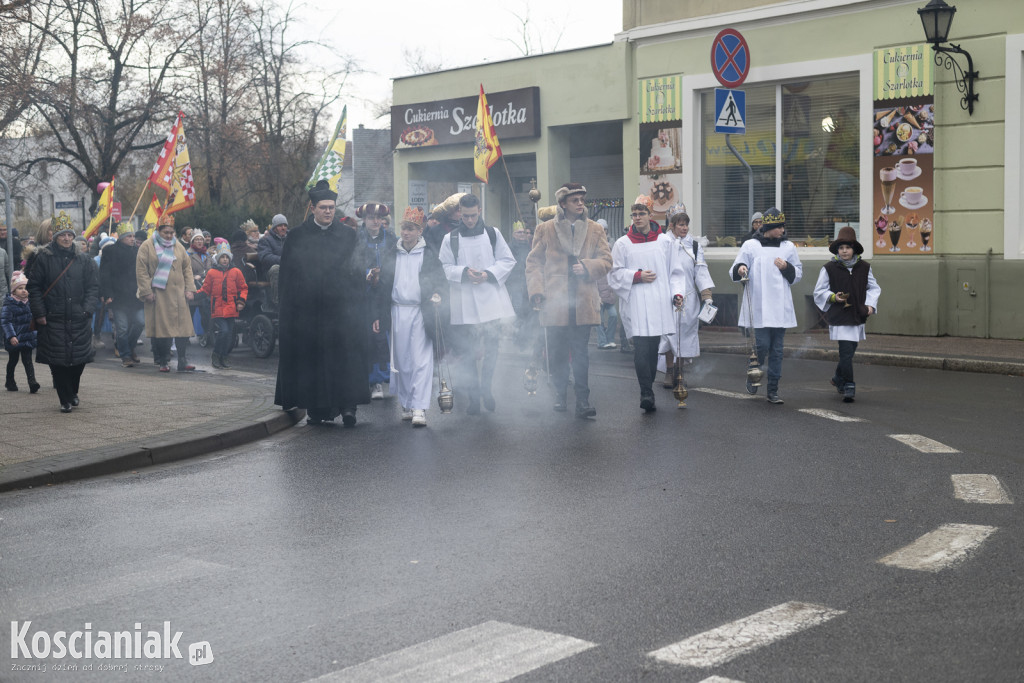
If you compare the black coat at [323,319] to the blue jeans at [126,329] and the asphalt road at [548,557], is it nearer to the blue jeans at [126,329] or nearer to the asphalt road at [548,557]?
the asphalt road at [548,557]

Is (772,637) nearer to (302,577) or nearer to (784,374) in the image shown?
(302,577)

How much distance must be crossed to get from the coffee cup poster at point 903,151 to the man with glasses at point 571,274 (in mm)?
8139

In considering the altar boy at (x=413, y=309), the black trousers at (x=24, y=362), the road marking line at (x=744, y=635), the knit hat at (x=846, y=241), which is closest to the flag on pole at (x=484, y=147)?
the altar boy at (x=413, y=309)

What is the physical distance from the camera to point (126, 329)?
15867mm

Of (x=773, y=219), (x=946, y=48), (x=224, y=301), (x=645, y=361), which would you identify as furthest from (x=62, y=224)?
(x=946, y=48)

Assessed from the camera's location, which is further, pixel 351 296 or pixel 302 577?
pixel 351 296

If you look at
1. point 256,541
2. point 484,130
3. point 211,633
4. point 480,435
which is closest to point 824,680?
point 211,633

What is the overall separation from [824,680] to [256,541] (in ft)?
10.3

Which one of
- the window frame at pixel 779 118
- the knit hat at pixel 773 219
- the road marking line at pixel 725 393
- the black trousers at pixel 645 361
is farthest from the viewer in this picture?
the window frame at pixel 779 118

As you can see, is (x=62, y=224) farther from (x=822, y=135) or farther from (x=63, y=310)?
(x=822, y=135)

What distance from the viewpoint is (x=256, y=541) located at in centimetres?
606

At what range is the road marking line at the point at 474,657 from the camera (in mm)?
4020

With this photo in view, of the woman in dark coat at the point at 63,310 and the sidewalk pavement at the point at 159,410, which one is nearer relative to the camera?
the sidewalk pavement at the point at 159,410

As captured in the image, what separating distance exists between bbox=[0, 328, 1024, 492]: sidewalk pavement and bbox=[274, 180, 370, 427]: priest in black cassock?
1.69ft
